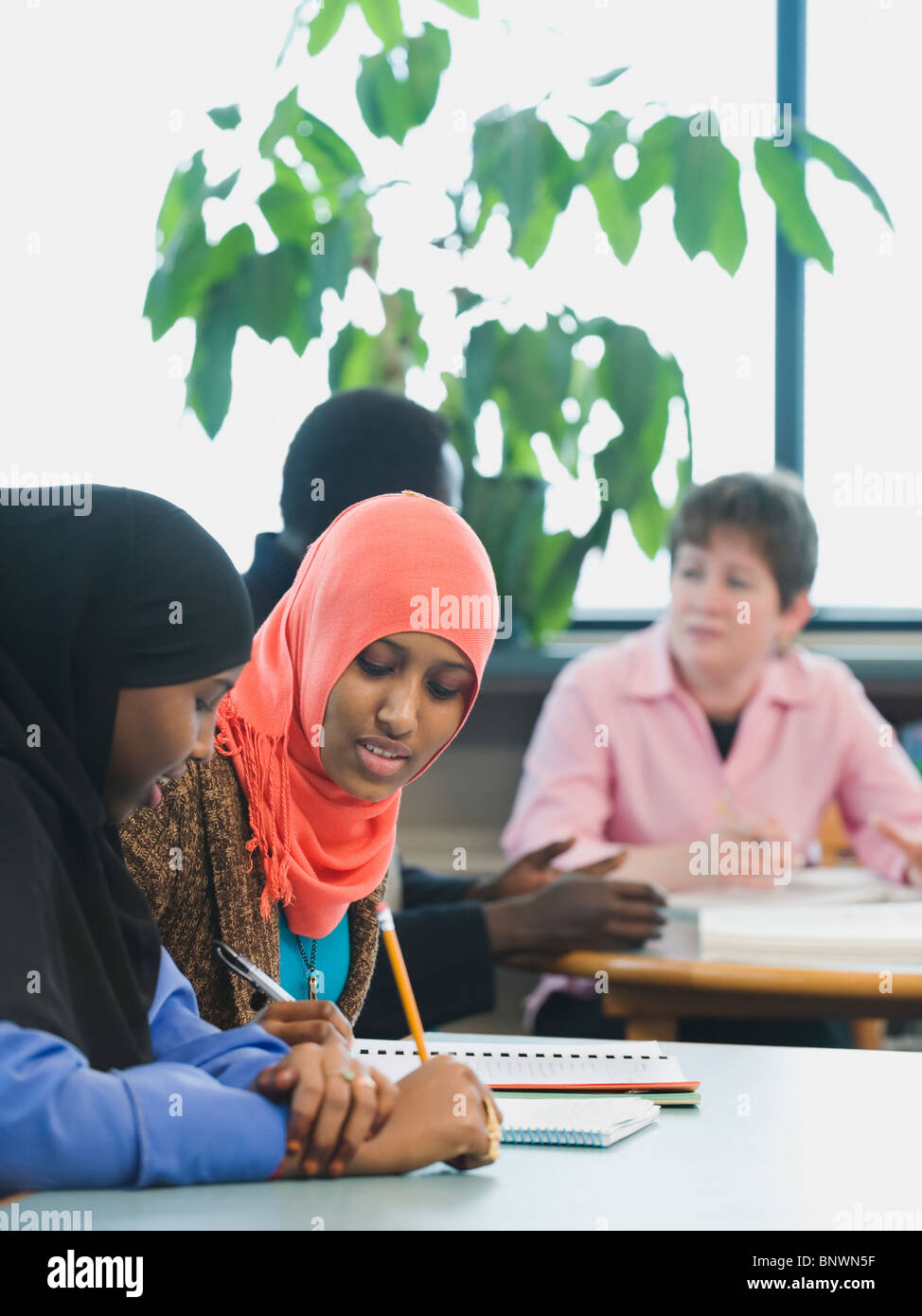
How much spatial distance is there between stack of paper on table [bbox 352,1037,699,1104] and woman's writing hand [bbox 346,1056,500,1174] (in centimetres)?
18

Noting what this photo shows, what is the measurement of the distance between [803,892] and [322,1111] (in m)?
1.34

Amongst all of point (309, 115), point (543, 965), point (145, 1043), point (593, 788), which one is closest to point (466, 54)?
point (309, 115)

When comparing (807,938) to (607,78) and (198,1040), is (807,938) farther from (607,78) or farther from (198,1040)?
(607,78)

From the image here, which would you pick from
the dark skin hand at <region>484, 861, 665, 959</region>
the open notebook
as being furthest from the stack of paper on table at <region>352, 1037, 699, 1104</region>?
the dark skin hand at <region>484, 861, 665, 959</region>

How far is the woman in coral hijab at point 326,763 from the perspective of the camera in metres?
1.17

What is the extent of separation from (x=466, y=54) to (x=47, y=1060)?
2463 mm

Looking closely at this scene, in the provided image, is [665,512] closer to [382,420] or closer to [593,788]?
[593,788]

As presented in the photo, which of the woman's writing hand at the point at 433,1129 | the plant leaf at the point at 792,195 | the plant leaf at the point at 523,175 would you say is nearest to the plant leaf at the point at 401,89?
the plant leaf at the point at 523,175

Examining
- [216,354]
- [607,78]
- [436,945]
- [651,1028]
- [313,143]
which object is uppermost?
[607,78]

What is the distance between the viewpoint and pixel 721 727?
97.1 inches

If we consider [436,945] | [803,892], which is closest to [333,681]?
[436,945]

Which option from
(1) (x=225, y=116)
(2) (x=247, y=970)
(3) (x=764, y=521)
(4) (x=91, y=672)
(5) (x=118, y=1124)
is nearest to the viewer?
(5) (x=118, y=1124)

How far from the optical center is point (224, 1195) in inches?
30.3

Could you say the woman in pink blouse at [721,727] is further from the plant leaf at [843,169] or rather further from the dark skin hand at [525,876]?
the plant leaf at [843,169]
